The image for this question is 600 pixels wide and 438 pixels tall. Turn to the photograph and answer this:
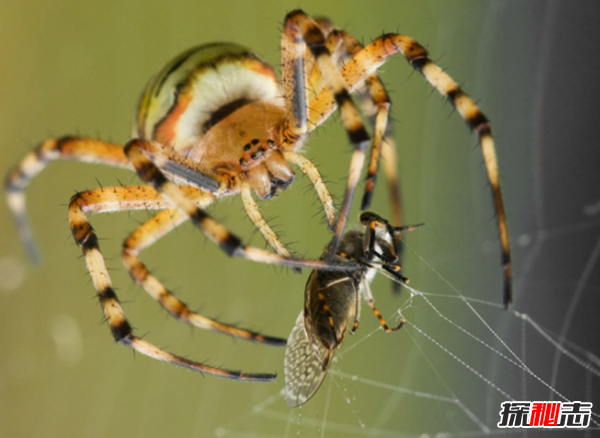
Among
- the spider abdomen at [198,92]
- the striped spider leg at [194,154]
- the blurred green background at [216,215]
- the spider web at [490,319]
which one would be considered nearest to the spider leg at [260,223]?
the striped spider leg at [194,154]

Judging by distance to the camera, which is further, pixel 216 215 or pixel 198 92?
pixel 216 215

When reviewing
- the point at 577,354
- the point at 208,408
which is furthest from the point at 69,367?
the point at 577,354

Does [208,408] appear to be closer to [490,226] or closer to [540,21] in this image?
[490,226]

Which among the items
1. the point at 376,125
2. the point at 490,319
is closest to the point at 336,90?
the point at 376,125

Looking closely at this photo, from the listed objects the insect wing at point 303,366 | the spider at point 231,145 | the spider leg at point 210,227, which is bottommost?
the insect wing at point 303,366

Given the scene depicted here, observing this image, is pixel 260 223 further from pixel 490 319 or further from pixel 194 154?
pixel 490 319

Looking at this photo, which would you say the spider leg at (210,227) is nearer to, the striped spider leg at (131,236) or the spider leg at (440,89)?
the striped spider leg at (131,236)
